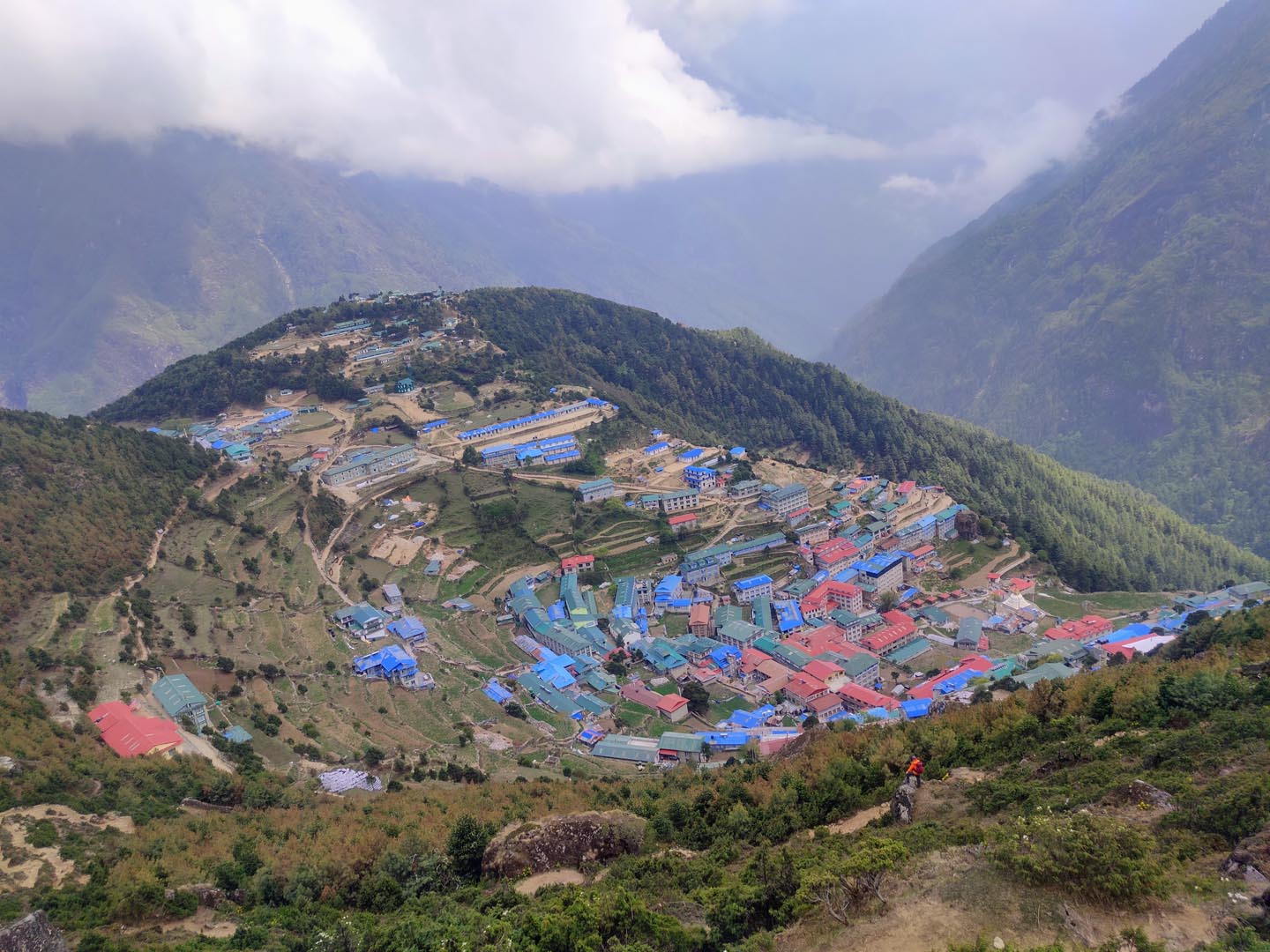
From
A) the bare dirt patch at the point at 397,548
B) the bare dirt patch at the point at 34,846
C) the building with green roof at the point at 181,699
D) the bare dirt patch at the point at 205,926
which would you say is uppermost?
the bare dirt patch at the point at 397,548

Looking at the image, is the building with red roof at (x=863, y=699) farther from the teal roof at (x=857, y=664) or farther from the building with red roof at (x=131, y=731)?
the building with red roof at (x=131, y=731)

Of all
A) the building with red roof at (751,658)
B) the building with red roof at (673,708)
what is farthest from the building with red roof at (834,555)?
the building with red roof at (673,708)

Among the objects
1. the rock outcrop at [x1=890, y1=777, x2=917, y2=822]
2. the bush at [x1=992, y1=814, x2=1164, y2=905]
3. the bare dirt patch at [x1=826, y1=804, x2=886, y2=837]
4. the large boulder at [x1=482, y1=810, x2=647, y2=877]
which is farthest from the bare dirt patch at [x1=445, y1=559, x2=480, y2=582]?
the bush at [x1=992, y1=814, x2=1164, y2=905]

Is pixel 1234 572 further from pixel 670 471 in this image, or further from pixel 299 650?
pixel 299 650

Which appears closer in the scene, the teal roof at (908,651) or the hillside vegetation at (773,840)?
the hillside vegetation at (773,840)

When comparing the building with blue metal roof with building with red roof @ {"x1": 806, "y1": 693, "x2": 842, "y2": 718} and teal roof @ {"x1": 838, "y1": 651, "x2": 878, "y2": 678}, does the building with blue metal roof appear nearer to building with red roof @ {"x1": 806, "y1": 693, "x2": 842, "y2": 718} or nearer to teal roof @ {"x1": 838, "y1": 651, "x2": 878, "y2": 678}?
teal roof @ {"x1": 838, "y1": 651, "x2": 878, "y2": 678}

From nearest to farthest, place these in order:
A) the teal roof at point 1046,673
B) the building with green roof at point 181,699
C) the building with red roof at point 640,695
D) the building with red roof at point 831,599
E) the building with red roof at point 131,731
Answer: the building with red roof at point 131,731
the building with green roof at point 181,699
the teal roof at point 1046,673
the building with red roof at point 640,695
the building with red roof at point 831,599

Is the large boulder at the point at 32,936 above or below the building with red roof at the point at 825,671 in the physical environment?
above

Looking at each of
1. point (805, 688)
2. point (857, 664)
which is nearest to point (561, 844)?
point (805, 688)
